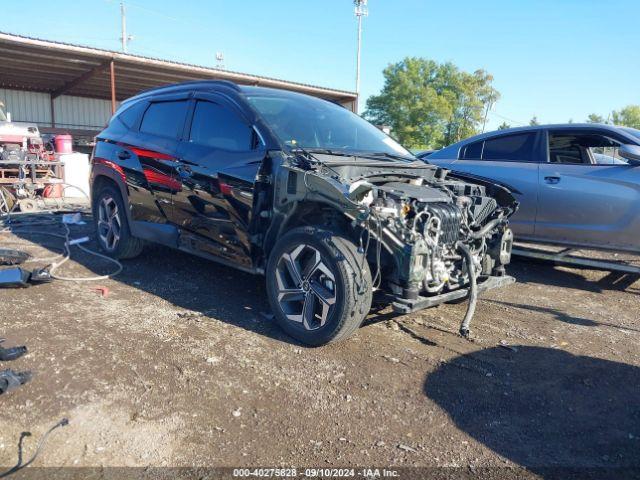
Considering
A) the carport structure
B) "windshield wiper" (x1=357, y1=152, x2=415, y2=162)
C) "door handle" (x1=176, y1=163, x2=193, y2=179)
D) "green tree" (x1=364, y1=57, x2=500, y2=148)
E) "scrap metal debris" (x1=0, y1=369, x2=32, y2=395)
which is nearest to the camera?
"scrap metal debris" (x1=0, y1=369, x2=32, y2=395)

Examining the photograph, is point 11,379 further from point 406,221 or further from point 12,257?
point 12,257

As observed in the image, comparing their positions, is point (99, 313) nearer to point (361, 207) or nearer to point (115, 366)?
point (115, 366)

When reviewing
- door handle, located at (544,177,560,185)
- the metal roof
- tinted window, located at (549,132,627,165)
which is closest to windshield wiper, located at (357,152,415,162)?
door handle, located at (544,177,560,185)

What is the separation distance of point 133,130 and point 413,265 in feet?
12.4

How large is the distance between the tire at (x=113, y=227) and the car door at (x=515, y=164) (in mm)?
4048

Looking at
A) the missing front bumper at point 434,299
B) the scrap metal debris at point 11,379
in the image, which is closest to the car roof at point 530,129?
the missing front bumper at point 434,299

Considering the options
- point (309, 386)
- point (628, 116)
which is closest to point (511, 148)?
point (309, 386)

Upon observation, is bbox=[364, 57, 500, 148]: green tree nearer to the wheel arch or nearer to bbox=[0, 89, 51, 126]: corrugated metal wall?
bbox=[0, 89, 51, 126]: corrugated metal wall

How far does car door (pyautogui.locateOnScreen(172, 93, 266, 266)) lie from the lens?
171 inches

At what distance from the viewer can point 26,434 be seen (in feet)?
8.74

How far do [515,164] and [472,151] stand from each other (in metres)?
0.72

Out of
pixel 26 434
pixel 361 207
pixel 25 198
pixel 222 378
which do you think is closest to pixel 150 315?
pixel 222 378

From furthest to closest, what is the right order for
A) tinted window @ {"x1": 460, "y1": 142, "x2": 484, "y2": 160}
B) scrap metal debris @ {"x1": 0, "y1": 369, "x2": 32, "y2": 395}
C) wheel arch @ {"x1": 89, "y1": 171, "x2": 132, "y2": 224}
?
1. tinted window @ {"x1": 460, "y1": 142, "x2": 484, "y2": 160}
2. wheel arch @ {"x1": 89, "y1": 171, "x2": 132, "y2": 224}
3. scrap metal debris @ {"x1": 0, "y1": 369, "x2": 32, "y2": 395}

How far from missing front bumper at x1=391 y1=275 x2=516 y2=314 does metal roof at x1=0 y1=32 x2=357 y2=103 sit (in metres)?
15.5
